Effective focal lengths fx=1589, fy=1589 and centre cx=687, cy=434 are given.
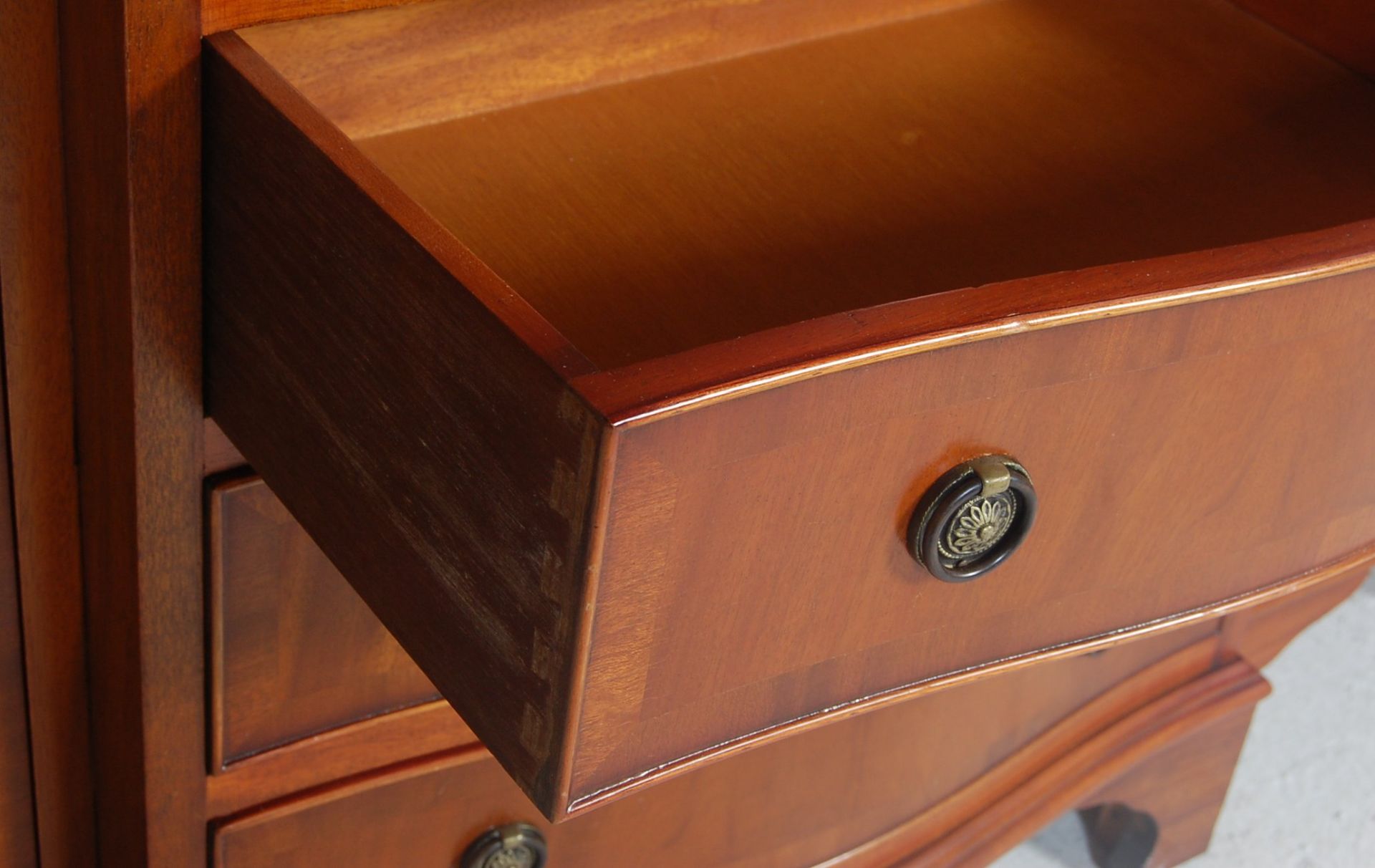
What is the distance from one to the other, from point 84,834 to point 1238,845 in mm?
774

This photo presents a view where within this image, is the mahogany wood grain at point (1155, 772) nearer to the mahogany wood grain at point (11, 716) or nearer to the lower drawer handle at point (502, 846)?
the lower drawer handle at point (502, 846)

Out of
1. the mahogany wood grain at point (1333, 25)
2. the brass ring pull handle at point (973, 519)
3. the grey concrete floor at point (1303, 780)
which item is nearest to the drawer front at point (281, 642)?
the brass ring pull handle at point (973, 519)

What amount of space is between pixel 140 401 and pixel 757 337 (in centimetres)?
26

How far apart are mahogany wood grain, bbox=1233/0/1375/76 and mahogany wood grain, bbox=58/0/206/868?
453 millimetres

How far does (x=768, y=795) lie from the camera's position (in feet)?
2.56

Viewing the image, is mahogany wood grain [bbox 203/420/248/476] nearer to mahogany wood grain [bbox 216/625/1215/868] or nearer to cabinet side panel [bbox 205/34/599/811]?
cabinet side panel [bbox 205/34/599/811]

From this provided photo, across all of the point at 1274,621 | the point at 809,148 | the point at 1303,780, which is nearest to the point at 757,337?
the point at 809,148

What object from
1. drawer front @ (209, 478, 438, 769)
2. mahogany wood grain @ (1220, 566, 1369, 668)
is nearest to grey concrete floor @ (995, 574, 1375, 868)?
mahogany wood grain @ (1220, 566, 1369, 668)

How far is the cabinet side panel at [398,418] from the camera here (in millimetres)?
376

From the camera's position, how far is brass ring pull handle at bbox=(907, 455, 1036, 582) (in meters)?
0.43

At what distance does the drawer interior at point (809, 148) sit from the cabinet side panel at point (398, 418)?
5 centimetres

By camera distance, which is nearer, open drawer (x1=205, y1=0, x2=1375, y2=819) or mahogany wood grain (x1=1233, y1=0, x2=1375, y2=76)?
open drawer (x1=205, y1=0, x2=1375, y2=819)

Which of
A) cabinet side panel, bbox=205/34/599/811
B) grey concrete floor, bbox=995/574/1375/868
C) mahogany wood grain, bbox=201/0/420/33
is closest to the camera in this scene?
cabinet side panel, bbox=205/34/599/811

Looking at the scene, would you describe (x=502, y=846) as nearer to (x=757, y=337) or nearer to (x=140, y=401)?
(x=140, y=401)
